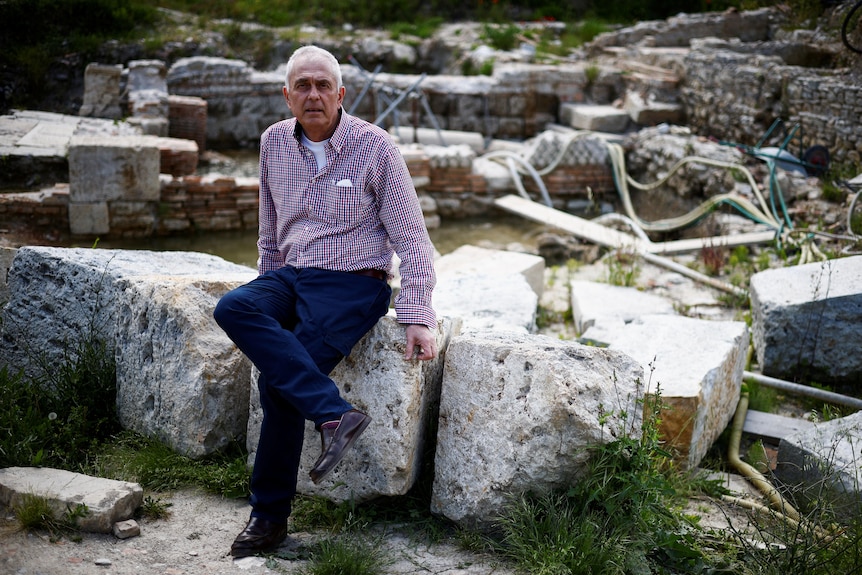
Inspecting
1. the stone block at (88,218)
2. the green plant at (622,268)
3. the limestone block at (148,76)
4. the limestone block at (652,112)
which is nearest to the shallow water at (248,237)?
the stone block at (88,218)

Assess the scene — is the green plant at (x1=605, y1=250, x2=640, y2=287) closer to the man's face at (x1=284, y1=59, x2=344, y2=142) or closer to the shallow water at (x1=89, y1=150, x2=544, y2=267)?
the shallow water at (x1=89, y1=150, x2=544, y2=267)

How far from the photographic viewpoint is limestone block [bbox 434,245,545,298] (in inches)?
238

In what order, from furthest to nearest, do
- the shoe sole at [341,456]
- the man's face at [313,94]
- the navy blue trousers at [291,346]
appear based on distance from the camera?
the man's face at [313,94] → the navy blue trousers at [291,346] → the shoe sole at [341,456]

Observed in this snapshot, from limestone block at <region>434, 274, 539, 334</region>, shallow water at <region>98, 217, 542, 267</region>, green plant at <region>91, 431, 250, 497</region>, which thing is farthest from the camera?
shallow water at <region>98, 217, 542, 267</region>

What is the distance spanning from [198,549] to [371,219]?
4.32ft

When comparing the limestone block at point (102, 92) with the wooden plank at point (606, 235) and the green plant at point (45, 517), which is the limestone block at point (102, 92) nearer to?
the wooden plank at point (606, 235)

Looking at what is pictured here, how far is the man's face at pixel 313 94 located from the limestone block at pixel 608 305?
276cm

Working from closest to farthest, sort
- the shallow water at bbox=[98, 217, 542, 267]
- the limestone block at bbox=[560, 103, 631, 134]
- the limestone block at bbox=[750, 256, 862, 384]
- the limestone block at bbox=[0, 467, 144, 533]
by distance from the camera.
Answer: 1. the limestone block at bbox=[0, 467, 144, 533]
2. the limestone block at bbox=[750, 256, 862, 384]
3. the shallow water at bbox=[98, 217, 542, 267]
4. the limestone block at bbox=[560, 103, 631, 134]

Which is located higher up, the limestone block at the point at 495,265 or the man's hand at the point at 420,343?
the man's hand at the point at 420,343

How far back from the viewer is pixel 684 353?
4.04 metres

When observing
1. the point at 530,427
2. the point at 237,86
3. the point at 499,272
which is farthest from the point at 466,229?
the point at 530,427

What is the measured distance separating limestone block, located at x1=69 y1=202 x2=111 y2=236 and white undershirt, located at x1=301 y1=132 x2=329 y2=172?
4.96 metres

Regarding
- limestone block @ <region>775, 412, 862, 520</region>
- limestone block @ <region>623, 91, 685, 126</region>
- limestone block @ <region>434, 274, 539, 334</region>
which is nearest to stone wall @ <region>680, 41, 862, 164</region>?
limestone block @ <region>623, 91, 685, 126</region>

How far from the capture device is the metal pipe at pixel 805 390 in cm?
429
